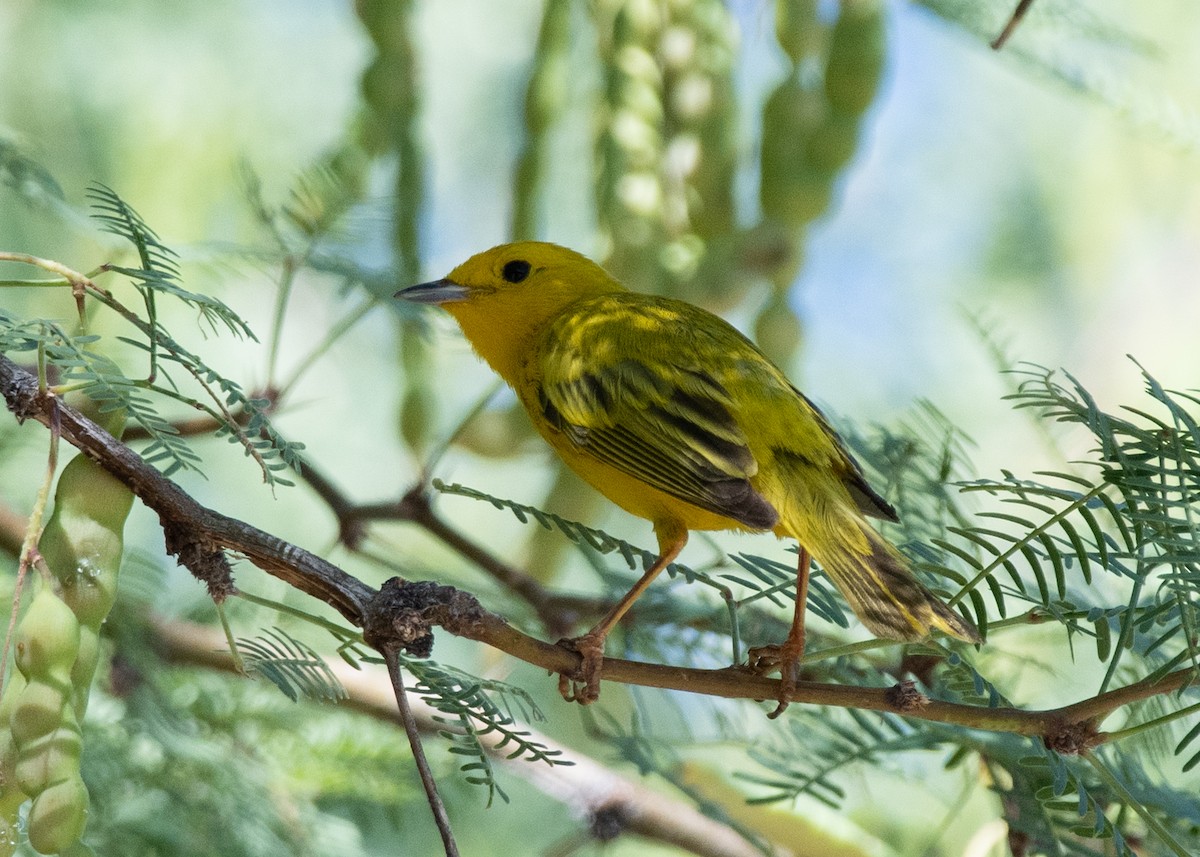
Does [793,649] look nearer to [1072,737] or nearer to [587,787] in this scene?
A: [1072,737]

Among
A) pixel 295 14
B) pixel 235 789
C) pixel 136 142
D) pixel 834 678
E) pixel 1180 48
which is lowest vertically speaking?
pixel 235 789

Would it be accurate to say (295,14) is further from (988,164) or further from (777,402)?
(777,402)

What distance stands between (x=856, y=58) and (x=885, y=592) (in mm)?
1170

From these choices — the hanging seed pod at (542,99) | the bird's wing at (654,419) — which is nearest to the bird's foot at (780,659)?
the bird's wing at (654,419)

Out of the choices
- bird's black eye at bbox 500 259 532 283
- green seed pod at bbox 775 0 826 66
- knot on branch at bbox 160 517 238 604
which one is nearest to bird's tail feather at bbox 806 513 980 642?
Answer: knot on branch at bbox 160 517 238 604

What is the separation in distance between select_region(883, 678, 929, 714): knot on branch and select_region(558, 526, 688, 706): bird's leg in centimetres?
28

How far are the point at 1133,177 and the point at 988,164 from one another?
46 centimetres

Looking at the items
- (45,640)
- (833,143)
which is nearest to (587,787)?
(833,143)

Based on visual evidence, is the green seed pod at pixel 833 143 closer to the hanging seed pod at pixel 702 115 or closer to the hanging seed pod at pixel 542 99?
the hanging seed pod at pixel 702 115

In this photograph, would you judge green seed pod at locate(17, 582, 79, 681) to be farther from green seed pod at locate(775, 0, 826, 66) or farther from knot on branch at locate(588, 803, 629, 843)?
green seed pod at locate(775, 0, 826, 66)

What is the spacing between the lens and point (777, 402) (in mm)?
1877

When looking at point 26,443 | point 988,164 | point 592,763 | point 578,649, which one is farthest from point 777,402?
point 988,164

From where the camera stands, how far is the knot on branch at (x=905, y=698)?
1.25 meters

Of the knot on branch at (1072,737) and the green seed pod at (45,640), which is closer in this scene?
the green seed pod at (45,640)
